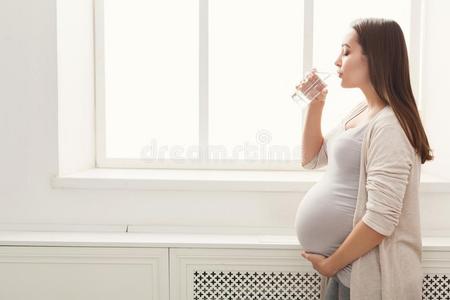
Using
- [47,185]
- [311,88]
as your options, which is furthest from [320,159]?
[47,185]

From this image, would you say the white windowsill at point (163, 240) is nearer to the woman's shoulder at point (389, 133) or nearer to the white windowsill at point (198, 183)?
the white windowsill at point (198, 183)

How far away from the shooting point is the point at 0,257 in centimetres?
185

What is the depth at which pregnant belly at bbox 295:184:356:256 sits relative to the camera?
153cm

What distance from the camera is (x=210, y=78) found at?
2.28 meters

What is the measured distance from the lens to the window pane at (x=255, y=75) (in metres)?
2.27

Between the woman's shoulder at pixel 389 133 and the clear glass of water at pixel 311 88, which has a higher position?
the clear glass of water at pixel 311 88

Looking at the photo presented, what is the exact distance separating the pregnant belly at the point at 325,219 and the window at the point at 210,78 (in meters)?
0.70

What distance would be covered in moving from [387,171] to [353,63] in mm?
329

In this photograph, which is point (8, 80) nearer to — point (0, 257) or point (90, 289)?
point (0, 257)

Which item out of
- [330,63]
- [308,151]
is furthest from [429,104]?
[308,151]

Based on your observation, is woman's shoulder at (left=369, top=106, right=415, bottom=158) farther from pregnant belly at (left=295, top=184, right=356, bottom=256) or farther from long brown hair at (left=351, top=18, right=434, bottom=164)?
pregnant belly at (left=295, top=184, right=356, bottom=256)

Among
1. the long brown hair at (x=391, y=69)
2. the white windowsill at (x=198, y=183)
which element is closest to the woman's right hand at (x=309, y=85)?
the long brown hair at (x=391, y=69)

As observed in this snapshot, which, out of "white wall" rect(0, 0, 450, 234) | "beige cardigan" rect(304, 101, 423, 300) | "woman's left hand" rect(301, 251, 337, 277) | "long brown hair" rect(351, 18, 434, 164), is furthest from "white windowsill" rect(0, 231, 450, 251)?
"long brown hair" rect(351, 18, 434, 164)

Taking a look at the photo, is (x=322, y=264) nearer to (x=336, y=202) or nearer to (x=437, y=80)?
(x=336, y=202)
